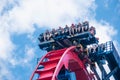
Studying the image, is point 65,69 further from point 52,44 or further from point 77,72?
point 52,44

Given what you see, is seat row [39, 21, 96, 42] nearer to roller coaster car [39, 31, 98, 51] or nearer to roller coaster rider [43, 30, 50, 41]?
roller coaster car [39, 31, 98, 51]

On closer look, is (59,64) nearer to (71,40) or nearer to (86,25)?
(71,40)

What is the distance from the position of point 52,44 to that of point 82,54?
3.96 meters

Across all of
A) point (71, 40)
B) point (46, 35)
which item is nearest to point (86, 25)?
point (71, 40)

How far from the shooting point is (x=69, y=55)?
30.6m

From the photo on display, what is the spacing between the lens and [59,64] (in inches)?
1064

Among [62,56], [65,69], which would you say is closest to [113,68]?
[65,69]

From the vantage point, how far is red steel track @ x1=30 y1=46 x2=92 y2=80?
86.3ft

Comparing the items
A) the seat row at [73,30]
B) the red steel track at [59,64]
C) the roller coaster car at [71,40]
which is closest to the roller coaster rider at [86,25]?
the seat row at [73,30]

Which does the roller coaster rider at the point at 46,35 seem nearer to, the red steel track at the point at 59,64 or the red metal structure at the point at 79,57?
the red metal structure at the point at 79,57

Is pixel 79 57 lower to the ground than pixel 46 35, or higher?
lower

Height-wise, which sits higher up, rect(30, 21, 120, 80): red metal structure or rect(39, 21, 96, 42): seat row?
rect(39, 21, 96, 42): seat row

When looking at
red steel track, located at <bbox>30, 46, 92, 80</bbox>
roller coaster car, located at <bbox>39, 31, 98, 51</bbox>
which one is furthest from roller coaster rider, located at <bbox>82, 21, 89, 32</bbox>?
red steel track, located at <bbox>30, 46, 92, 80</bbox>

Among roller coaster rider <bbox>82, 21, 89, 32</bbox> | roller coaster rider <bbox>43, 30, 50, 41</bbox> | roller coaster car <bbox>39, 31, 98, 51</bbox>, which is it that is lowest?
roller coaster car <bbox>39, 31, 98, 51</bbox>
